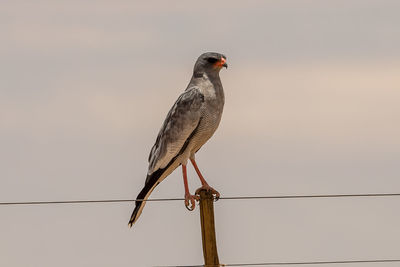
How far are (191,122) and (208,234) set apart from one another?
168 inches

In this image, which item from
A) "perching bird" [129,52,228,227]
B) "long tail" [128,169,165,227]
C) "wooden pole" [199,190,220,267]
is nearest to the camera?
"wooden pole" [199,190,220,267]

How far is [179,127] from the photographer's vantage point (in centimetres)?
1612

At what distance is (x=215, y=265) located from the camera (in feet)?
38.7

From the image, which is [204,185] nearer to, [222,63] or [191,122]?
[191,122]

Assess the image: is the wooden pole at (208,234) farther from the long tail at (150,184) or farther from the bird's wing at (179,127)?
the bird's wing at (179,127)

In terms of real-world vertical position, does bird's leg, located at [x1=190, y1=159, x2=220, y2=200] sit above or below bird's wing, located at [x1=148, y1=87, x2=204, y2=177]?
below

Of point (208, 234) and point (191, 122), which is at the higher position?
point (191, 122)

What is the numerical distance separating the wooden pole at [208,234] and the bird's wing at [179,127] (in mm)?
4103

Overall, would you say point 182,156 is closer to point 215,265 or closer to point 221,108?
point 221,108

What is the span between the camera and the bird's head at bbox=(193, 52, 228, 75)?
16.3m

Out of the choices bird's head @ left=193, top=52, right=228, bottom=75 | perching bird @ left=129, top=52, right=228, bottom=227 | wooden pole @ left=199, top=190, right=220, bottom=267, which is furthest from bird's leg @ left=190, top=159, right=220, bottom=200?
wooden pole @ left=199, top=190, right=220, bottom=267

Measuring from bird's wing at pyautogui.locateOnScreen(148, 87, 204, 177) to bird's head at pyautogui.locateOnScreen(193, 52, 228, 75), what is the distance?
289 mm

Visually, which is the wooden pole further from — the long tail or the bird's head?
the bird's head

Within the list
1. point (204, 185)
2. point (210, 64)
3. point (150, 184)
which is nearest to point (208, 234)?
point (204, 185)
